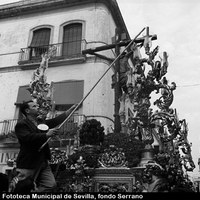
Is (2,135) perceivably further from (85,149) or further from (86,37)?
(85,149)

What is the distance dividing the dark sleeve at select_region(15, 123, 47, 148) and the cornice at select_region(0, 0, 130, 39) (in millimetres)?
11979

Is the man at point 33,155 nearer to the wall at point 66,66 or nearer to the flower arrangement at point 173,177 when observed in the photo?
the flower arrangement at point 173,177

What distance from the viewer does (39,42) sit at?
49.8 feet

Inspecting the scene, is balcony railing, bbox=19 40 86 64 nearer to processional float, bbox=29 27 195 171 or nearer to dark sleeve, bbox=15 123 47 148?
processional float, bbox=29 27 195 171

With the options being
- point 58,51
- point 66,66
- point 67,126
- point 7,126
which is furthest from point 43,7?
point 67,126

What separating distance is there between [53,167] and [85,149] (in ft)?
2.58

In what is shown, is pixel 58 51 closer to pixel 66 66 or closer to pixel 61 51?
pixel 61 51

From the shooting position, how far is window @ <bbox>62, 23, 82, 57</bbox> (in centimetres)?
1402

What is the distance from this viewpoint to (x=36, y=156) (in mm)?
4281

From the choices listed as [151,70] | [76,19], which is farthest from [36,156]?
[76,19]

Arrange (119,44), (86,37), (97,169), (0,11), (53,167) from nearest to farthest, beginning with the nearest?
1. (97,169)
2. (53,167)
3. (119,44)
4. (86,37)
5. (0,11)

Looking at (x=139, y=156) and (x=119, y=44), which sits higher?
(x=119, y=44)

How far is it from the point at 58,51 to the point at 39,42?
5.88 ft

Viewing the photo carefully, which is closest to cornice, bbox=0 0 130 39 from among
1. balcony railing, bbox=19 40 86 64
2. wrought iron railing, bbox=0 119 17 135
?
balcony railing, bbox=19 40 86 64
